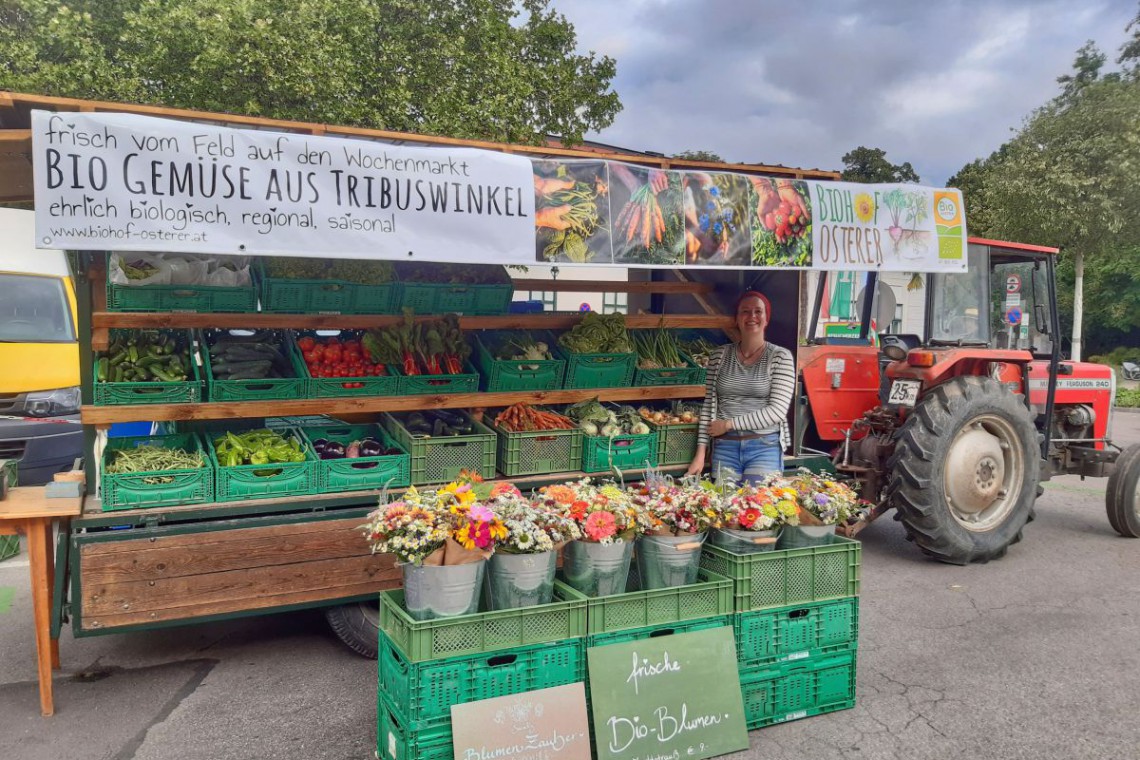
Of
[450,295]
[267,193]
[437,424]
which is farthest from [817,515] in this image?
[267,193]

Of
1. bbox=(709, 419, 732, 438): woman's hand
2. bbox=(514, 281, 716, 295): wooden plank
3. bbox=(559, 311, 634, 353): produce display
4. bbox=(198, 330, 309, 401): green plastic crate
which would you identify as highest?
bbox=(514, 281, 716, 295): wooden plank

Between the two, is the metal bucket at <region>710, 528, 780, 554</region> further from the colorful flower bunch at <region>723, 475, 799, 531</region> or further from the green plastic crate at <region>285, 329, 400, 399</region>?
the green plastic crate at <region>285, 329, 400, 399</region>

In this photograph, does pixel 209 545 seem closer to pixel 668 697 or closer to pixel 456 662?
pixel 456 662

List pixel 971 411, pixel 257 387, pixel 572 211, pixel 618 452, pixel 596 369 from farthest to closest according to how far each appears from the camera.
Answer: pixel 971 411, pixel 596 369, pixel 618 452, pixel 257 387, pixel 572 211

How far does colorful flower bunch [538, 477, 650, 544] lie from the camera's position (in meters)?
3.56

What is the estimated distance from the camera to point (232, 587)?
13.6 feet

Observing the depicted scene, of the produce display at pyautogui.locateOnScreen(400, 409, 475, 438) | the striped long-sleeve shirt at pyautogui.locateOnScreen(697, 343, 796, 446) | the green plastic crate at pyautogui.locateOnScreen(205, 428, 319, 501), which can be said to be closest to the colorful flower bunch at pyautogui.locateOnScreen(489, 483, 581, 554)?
the green plastic crate at pyautogui.locateOnScreen(205, 428, 319, 501)

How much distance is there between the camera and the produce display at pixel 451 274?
5.25 meters

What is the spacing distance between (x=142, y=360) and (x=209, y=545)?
3.65 feet

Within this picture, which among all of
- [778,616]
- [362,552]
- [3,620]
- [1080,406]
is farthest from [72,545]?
[1080,406]

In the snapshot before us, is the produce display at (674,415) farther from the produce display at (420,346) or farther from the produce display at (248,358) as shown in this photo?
the produce display at (248,358)

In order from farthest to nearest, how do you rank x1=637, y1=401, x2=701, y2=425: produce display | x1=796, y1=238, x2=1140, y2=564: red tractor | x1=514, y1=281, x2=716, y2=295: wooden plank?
x1=796, y1=238, x2=1140, y2=564: red tractor
x1=514, y1=281, x2=716, y2=295: wooden plank
x1=637, y1=401, x2=701, y2=425: produce display

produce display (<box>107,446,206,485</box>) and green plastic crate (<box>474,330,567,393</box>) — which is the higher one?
green plastic crate (<box>474,330,567,393</box>)

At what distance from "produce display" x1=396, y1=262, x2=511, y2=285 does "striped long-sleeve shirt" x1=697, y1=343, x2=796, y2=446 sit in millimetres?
1516
